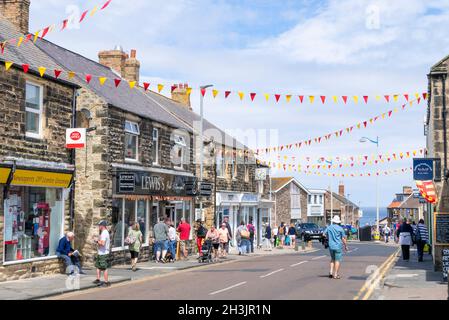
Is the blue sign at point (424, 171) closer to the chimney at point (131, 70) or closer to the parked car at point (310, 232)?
the chimney at point (131, 70)

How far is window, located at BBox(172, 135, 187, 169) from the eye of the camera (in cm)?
3000

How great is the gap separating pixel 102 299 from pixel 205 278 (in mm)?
5341

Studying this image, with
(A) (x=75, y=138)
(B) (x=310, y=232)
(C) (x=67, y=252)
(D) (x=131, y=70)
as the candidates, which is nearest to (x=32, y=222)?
(C) (x=67, y=252)

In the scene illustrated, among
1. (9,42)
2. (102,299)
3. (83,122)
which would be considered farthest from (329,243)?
(9,42)

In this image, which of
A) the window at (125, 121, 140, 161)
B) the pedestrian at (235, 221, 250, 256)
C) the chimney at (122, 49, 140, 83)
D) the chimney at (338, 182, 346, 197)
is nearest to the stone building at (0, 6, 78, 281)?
the window at (125, 121, 140, 161)

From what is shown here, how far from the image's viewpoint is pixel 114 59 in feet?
112

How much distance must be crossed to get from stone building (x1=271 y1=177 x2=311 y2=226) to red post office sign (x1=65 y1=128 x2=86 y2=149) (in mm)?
41318

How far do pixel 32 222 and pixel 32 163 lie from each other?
6.62 feet

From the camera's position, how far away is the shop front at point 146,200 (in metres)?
24.0

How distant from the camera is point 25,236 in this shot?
63.8 feet

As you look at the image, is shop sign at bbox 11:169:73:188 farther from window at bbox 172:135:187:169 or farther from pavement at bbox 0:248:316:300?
window at bbox 172:135:187:169

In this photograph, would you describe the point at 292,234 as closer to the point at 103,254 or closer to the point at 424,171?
the point at 424,171

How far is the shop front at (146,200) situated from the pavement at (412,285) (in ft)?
33.5

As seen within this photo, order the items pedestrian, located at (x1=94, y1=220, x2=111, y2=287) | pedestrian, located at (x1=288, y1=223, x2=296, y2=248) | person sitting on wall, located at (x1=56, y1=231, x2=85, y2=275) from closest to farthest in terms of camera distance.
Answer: pedestrian, located at (x1=94, y1=220, x2=111, y2=287), person sitting on wall, located at (x1=56, y1=231, x2=85, y2=275), pedestrian, located at (x1=288, y1=223, x2=296, y2=248)
